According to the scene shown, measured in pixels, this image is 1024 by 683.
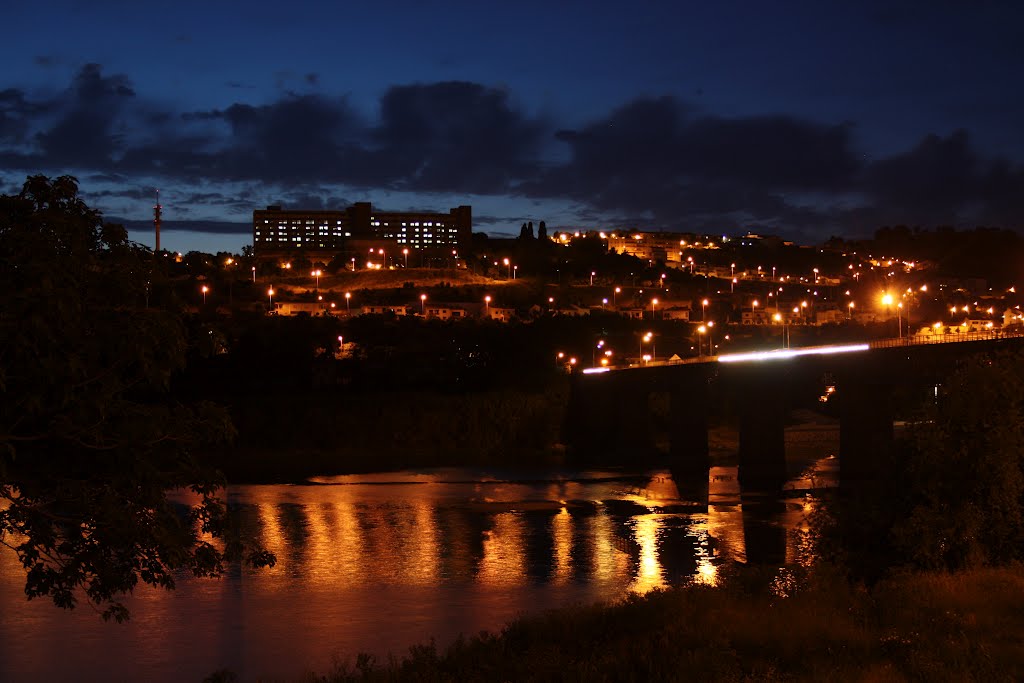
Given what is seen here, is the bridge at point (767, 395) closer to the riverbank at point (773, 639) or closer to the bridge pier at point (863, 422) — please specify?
the bridge pier at point (863, 422)

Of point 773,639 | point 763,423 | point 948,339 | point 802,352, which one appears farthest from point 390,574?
point 763,423

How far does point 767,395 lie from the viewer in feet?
194

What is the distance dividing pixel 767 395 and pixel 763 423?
1.54 metres

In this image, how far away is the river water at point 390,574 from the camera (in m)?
24.0

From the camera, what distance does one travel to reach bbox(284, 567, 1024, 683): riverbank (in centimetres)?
1463

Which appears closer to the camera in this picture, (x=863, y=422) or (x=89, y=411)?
(x=89, y=411)

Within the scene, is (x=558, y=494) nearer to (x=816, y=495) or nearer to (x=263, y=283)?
(x=816, y=495)

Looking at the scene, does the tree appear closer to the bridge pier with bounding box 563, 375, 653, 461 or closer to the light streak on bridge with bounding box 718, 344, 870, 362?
the light streak on bridge with bounding box 718, 344, 870, 362

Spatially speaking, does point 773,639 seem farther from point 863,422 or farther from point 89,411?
point 863,422

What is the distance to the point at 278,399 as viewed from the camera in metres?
84.4

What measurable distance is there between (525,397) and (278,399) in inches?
754

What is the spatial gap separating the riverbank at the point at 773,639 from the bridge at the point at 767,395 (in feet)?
27.4

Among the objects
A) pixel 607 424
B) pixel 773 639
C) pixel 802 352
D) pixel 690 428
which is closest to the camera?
pixel 773 639

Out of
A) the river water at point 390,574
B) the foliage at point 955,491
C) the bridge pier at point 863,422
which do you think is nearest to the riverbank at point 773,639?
the foliage at point 955,491
